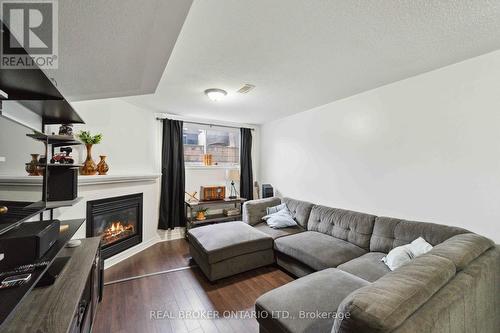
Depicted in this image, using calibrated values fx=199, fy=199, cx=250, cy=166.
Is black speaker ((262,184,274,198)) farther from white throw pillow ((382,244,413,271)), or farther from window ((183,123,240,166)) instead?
white throw pillow ((382,244,413,271))

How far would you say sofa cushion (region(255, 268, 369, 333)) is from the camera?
1254mm

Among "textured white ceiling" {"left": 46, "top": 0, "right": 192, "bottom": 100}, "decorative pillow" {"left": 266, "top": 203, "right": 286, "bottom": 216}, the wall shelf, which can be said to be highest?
"textured white ceiling" {"left": 46, "top": 0, "right": 192, "bottom": 100}

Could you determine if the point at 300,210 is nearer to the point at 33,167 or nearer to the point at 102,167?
the point at 102,167

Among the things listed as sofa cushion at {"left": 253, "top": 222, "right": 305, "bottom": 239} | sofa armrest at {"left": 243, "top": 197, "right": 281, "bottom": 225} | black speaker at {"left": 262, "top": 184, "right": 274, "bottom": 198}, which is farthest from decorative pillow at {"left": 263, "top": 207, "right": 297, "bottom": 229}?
black speaker at {"left": 262, "top": 184, "right": 274, "bottom": 198}

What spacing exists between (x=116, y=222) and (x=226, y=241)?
181 cm

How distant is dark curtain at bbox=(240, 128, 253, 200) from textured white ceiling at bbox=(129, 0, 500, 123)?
2019mm

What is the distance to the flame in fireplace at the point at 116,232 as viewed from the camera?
9.41ft

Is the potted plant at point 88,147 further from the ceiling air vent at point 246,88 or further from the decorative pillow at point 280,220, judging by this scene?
the decorative pillow at point 280,220

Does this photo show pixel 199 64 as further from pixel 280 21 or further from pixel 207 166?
pixel 207 166

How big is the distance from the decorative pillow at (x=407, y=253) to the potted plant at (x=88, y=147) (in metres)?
3.60

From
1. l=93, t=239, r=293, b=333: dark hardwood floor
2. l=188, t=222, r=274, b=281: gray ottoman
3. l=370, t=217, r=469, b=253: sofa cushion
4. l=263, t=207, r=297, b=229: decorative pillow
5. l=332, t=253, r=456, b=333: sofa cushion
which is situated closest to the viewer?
l=332, t=253, r=456, b=333: sofa cushion

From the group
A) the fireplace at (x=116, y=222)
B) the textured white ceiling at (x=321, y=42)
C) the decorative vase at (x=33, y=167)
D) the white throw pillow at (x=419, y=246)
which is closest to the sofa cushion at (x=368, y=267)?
the white throw pillow at (x=419, y=246)

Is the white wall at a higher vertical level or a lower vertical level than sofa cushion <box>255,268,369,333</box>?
higher

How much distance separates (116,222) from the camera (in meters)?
3.03
